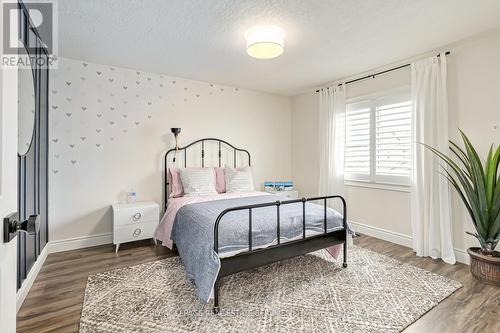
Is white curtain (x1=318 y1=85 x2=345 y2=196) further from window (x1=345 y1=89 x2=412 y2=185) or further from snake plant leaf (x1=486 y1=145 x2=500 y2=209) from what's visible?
snake plant leaf (x1=486 y1=145 x2=500 y2=209)

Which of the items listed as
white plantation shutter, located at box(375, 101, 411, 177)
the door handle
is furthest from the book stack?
the door handle

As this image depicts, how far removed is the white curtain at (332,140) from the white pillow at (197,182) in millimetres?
1914

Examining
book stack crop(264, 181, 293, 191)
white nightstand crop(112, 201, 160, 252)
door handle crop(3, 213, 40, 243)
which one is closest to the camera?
door handle crop(3, 213, 40, 243)

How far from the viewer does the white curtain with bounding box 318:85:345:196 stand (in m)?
4.15

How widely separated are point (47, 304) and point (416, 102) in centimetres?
430

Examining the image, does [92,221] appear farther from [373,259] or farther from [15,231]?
[373,259]

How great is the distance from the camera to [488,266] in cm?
238

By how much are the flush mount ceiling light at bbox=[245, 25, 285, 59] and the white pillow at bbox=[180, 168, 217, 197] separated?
1.84m

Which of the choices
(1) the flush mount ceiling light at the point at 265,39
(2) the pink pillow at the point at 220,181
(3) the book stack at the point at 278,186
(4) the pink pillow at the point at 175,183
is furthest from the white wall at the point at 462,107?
(4) the pink pillow at the point at 175,183

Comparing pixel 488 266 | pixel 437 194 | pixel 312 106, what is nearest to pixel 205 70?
pixel 312 106

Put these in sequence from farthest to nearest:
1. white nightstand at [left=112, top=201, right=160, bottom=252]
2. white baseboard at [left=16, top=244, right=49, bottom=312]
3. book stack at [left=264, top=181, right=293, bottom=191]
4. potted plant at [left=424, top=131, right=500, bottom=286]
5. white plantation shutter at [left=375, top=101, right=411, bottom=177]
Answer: book stack at [left=264, top=181, right=293, bottom=191] < white plantation shutter at [left=375, top=101, right=411, bottom=177] < white nightstand at [left=112, top=201, right=160, bottom=252] < potted plant at [left=424, top=131, right=500, bottom=286] < white baseboard at [left=16, top=244, right=49, bottom=312]

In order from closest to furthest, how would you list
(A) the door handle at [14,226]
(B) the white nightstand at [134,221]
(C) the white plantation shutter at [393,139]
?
1. (A) the door handle at [14,226]
2. (B) the white nightstand at [134,221]
3. (C) the white plantation shutter at [393,139]

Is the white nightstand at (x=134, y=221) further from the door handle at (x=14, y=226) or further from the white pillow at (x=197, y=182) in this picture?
the door handle at (x=14, y=226)

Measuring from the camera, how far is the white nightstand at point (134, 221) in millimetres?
3174
